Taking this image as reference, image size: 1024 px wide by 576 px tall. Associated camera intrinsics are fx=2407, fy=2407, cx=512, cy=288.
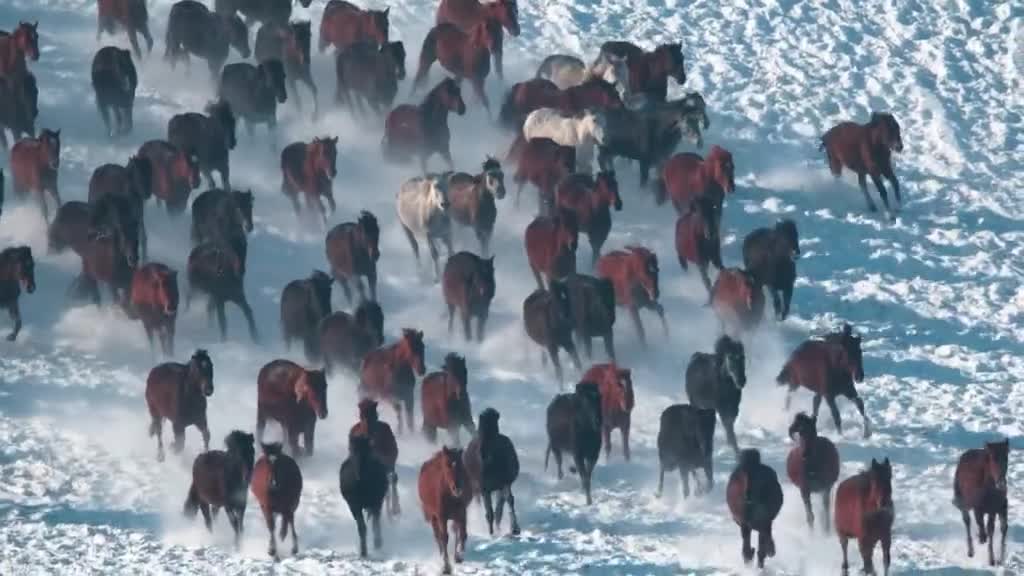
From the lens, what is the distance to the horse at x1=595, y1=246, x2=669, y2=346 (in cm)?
2708

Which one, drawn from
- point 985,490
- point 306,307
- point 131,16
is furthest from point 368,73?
point 985,490

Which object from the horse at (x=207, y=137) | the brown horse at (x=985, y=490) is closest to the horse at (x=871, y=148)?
the horse at (x=207, y=137)

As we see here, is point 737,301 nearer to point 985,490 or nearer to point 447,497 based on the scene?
point 985,490

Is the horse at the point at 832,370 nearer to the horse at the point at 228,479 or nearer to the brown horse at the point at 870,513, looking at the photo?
the brown horse at the point at 870,513

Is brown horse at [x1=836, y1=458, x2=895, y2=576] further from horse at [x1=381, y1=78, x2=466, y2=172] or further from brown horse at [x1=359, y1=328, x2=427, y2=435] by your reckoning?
horse at [x1=381, y1=78, x2=466, y2=172]

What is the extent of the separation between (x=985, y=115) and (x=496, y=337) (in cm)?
1016

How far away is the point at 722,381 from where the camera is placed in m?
24.8

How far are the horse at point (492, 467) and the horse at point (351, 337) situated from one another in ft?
10.2

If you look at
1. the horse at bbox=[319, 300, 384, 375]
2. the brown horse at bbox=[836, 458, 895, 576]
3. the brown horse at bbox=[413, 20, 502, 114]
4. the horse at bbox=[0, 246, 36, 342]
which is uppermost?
the brown horse at bbox=[413, 20, 502, 114]

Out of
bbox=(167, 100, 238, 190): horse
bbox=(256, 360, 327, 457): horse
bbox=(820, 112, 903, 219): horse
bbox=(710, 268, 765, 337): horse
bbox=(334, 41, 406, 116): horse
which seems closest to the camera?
bbox=(256, 360, 327, 457): horse

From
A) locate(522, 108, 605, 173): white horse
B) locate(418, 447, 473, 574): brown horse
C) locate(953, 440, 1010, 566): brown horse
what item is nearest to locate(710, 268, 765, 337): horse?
locate(522, 108, 605, 173): white horse

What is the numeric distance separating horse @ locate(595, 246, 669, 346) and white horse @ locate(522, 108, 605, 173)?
3382mm

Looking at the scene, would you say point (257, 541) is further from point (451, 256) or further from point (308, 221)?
point (308, 221)

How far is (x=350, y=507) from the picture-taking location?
22.3 metres
